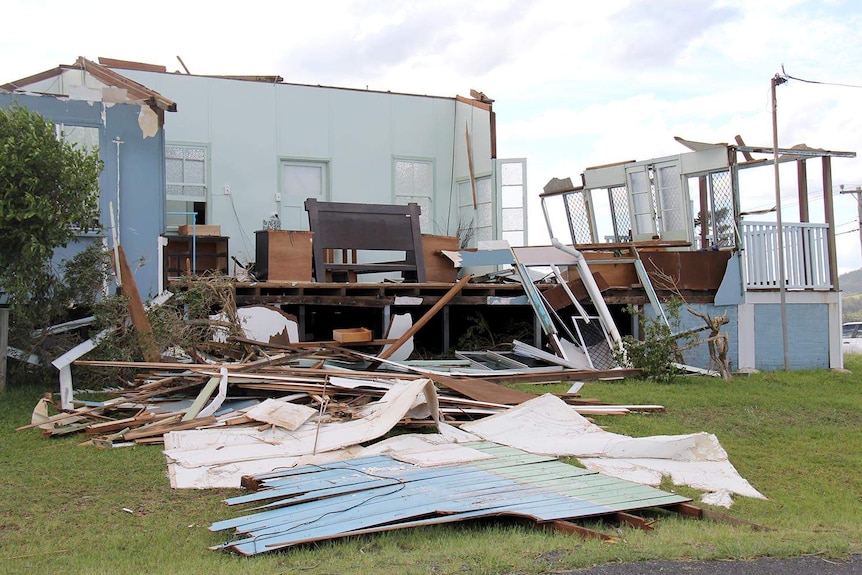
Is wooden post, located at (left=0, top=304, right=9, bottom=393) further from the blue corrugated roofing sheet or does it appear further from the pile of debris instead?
the blue corrugated roofing sheet

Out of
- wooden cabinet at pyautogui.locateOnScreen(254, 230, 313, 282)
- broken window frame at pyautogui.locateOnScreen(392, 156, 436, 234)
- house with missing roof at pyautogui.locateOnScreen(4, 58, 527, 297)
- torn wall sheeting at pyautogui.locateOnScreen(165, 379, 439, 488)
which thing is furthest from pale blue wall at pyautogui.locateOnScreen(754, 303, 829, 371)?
torn wall sheeting at pyautogui.locateOnScreen(165, 379, 439, 488)

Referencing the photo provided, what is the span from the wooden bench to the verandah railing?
224 inches

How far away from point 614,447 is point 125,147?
9.13 meters

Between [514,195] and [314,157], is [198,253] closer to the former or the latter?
[314,157]

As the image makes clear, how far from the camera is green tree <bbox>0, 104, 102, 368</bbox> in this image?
1106 cm

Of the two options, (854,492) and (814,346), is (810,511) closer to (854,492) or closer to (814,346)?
(854,492)

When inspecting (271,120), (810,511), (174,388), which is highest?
(271,120)

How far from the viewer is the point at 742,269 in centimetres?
1570

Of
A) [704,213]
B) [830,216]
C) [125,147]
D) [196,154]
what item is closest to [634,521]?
[125,147]

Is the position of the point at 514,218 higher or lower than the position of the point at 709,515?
higher

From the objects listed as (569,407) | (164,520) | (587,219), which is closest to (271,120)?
(587,219)

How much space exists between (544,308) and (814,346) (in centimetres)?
503

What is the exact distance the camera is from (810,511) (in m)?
7.14

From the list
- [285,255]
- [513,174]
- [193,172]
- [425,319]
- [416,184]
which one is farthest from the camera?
[416,184]
